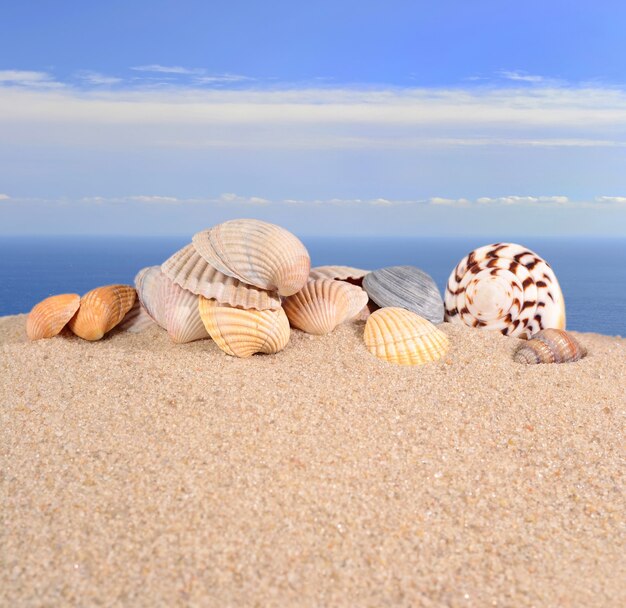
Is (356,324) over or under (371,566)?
over

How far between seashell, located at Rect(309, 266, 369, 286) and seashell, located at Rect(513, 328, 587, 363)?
5.29 ft

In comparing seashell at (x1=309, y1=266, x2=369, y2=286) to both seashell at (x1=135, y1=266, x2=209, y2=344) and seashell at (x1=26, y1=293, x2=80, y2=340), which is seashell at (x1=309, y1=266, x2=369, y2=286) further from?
seashell at (x1=26, y1=293, x2=80, y2=340)

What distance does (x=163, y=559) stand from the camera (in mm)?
2859

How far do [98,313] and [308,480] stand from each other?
3.08 meters

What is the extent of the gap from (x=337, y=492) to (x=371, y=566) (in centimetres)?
53

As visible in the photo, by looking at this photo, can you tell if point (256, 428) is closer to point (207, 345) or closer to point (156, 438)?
point (156, 438)

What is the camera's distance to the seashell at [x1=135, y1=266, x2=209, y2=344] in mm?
5191

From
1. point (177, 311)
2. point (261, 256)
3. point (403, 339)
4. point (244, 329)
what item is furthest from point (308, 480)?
point (177, 311)

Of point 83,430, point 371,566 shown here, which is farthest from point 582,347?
point 83,430

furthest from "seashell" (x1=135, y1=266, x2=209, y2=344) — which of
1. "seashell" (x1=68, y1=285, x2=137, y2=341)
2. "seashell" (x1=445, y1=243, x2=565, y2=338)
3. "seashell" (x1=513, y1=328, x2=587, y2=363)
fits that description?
"seashell" (x1=513, y1=328, x2=587, y2=363)

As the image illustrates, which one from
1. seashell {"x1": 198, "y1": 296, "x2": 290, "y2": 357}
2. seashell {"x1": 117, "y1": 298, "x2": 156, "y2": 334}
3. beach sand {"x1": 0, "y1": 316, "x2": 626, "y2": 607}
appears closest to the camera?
beach sand {"x1": 0, "y1": 316, "x2": 626, "y2": 607}

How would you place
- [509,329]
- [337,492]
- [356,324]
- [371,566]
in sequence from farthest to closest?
[509,329]
[356,324]
[337,492]
[371,566]

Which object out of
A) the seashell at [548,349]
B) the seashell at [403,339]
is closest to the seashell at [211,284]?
the seashell at [403,339]

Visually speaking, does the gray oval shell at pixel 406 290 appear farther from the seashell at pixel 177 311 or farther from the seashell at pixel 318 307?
the seashell at pixel 177 311
